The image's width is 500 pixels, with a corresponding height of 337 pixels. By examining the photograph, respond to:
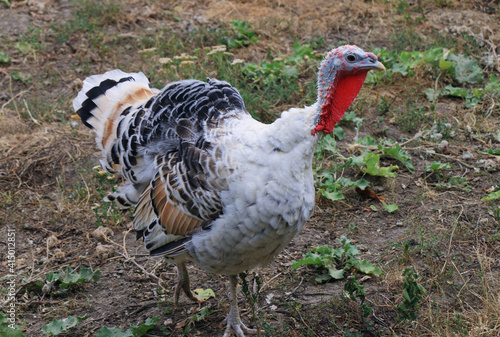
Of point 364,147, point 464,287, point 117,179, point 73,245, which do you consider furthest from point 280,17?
point 464,287

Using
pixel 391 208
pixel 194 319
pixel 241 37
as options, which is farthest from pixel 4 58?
pixel 391 208

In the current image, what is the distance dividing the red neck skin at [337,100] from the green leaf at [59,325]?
2377 millimetres

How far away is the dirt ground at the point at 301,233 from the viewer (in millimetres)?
4078

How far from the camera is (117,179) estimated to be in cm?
581

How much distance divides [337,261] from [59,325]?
237cm

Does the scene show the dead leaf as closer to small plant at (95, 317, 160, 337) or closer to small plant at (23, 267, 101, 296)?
small plant at (95, 317, 160, 337)

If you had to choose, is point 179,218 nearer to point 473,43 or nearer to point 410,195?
point 410,195

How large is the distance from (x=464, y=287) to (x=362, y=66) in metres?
2.02

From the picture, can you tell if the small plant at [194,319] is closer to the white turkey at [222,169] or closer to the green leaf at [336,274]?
the white turkey at [222,169]

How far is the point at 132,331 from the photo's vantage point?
3922 mm

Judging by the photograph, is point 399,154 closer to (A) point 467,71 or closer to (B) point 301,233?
(B) point 301,233

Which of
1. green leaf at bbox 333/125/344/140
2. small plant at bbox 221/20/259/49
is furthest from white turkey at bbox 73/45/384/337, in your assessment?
small plant at bbox 221/20/259/49

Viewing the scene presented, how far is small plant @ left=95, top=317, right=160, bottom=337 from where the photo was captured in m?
3.79

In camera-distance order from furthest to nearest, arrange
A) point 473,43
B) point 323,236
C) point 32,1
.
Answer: point 32,1 < point 473,43 < point 323,236
